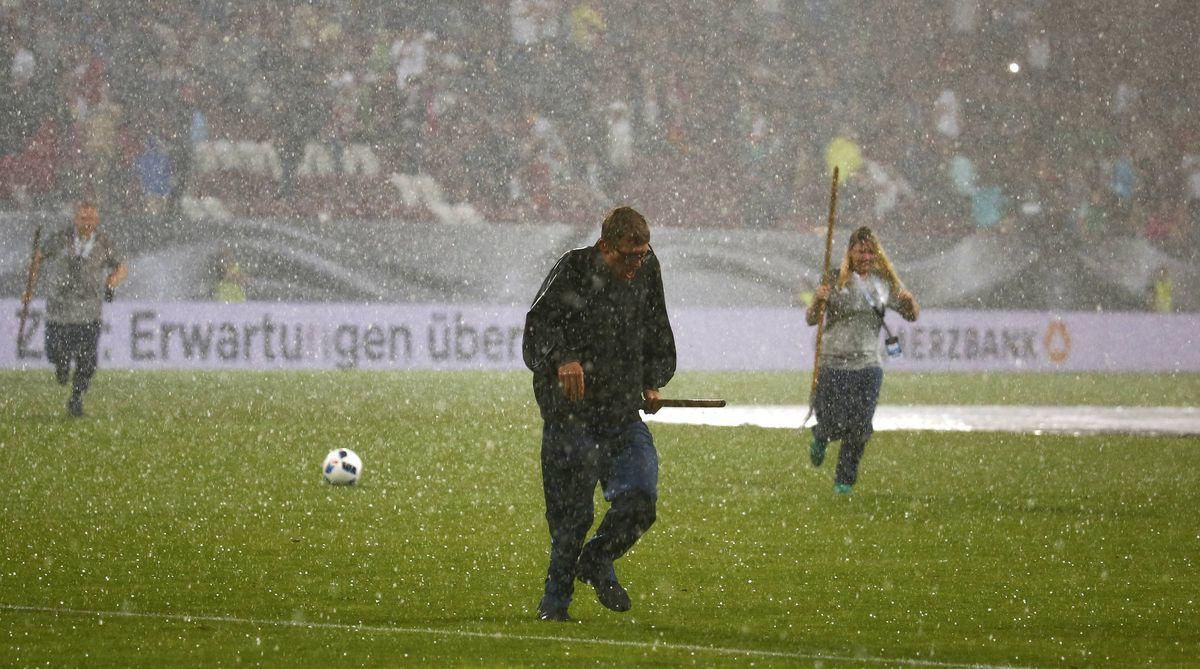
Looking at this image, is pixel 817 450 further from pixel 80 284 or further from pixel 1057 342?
pixel 1057 342

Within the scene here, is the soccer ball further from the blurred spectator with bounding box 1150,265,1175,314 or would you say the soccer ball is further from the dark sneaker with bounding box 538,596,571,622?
the blurred spectator with bounding box 1150,265,1175,314

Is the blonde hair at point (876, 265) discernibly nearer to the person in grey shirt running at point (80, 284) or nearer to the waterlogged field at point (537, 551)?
the waterlogged field at point (537, 551)

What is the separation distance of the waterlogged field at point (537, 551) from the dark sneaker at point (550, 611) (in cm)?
8

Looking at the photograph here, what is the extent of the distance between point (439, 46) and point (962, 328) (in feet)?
34.2

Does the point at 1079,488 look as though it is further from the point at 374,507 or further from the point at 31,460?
the point at 31,460

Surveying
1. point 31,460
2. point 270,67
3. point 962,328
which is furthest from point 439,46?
point 31,460

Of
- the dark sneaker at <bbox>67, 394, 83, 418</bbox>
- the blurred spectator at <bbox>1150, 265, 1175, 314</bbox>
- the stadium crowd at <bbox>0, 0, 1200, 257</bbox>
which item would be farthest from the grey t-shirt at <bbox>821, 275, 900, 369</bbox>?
the blurred spectator at <bbox>1150, 265, 1175, 314</bbox>

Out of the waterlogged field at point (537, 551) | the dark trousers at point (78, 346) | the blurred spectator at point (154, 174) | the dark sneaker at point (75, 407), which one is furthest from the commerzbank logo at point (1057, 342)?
the dark sneaker at point (75, 407)

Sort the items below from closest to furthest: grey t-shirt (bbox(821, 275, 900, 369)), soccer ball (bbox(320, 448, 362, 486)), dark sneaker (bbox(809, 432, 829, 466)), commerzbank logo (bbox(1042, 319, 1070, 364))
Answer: grey t-shirt (bbox(821, 275, 900, 369)), soccer ball (bbox(320, 448, 362, 486)), dark sneaker (bbox(809, 432, 829, 466)), commerzbank logo (bbox(1042, 319, 1070, 364))

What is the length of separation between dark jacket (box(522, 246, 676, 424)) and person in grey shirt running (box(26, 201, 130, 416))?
41.7 ft

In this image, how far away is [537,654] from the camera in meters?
6.38

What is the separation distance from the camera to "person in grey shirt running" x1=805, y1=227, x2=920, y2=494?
12578 millimetres

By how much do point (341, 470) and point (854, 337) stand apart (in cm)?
375

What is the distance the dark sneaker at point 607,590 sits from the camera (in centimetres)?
705
